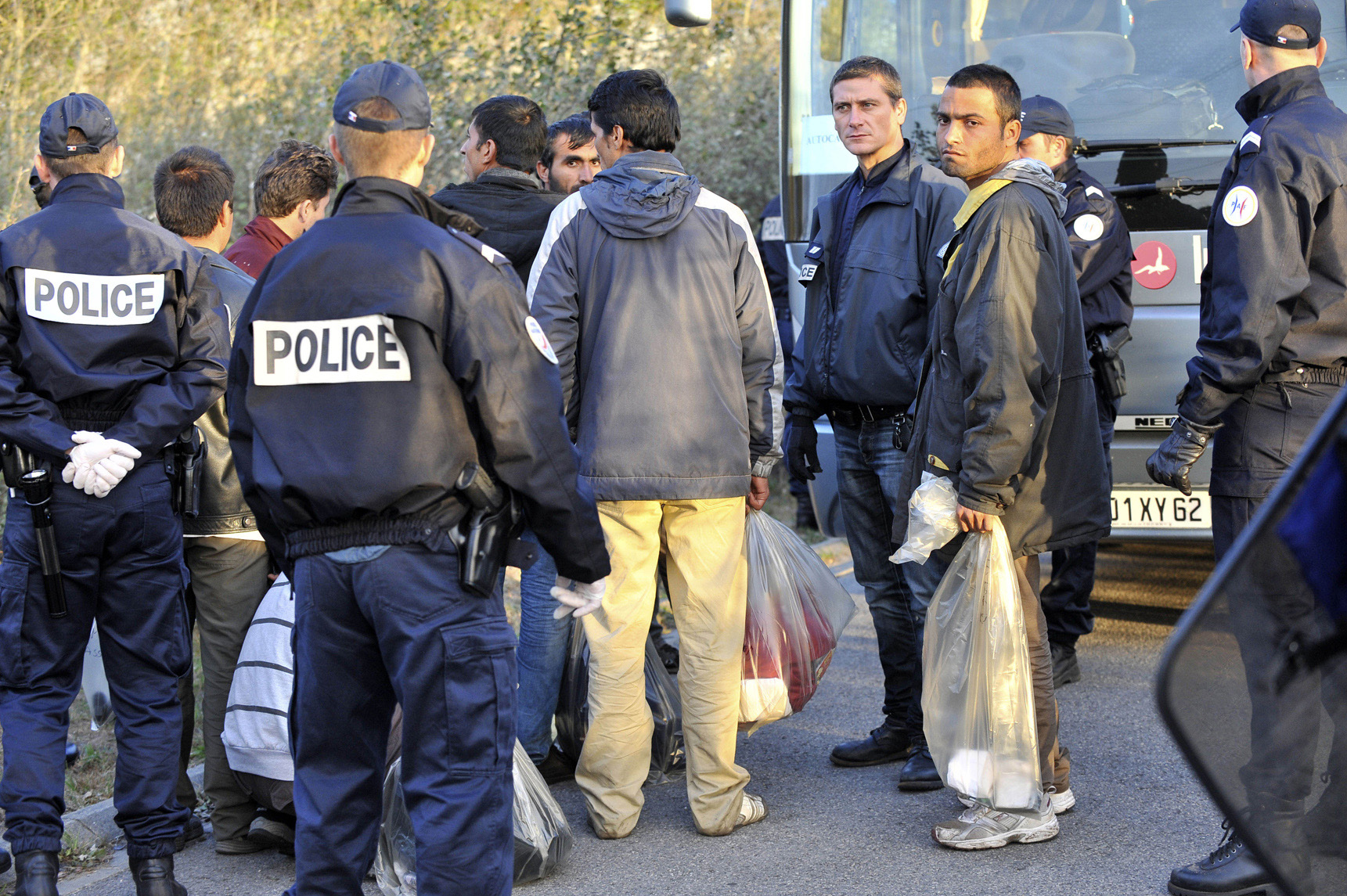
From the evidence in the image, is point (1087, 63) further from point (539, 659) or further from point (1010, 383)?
point (539, 659)

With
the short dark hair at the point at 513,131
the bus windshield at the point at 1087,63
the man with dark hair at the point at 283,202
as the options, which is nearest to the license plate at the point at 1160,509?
the bus windshield at the point at 1087,63

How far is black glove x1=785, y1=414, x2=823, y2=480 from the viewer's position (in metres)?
4.28

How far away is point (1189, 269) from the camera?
4.88 m

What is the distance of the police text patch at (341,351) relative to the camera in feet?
7.64

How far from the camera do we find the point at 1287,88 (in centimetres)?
307

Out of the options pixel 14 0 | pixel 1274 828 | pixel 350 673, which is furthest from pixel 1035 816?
pixel 14 0

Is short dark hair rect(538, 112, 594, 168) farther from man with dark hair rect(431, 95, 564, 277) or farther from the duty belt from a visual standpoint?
the duty belt

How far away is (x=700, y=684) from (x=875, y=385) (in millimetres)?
1071

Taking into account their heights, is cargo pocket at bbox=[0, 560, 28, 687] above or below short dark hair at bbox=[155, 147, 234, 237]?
below

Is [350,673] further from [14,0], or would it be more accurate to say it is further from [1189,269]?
[14,0]

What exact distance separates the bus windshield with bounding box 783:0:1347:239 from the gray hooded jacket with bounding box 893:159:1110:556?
1796 millimetres

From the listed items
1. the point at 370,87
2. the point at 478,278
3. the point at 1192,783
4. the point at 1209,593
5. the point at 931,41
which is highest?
the point at 931,41

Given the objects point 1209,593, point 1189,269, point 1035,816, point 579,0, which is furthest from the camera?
point 579,0

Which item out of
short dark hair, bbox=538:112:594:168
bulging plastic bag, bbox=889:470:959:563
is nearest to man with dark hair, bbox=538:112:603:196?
short dark hair, bbox=538:112:594:168
